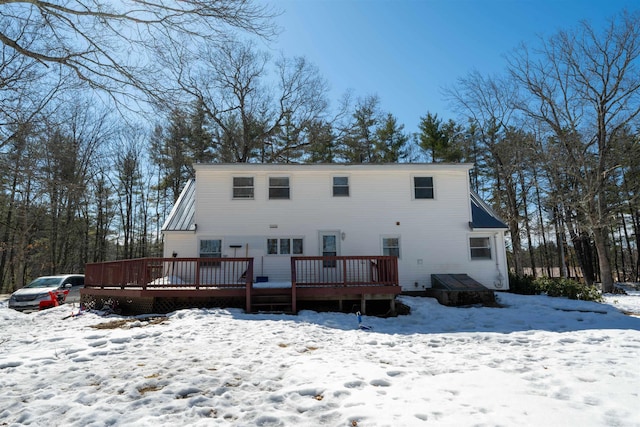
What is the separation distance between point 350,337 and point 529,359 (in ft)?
10.6

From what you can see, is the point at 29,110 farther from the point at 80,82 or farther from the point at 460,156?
the point at 460,156

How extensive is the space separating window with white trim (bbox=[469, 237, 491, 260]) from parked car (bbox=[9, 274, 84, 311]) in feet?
50.8

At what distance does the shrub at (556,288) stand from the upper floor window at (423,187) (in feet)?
17.5

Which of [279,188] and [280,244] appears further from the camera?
[279,188]

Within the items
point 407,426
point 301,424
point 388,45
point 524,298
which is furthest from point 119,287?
point 524,298

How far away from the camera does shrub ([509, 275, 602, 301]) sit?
504 inches

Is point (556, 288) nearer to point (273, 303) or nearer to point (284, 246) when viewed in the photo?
point (284, 246)

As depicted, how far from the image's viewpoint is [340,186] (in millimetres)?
14094

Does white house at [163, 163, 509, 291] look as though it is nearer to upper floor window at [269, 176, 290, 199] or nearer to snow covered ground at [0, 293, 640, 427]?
upper floor window at [269, 176, 290, 199]

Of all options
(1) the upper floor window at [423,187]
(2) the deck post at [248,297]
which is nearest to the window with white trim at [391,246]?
(1) the upper floor window at [423,187]

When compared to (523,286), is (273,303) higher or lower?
higher

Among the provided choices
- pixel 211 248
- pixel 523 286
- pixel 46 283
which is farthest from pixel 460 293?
pixel 46 283

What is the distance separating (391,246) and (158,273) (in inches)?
331

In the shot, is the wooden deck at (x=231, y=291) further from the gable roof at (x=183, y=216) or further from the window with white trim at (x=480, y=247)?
the window with white trim at (x=480, y=247)
